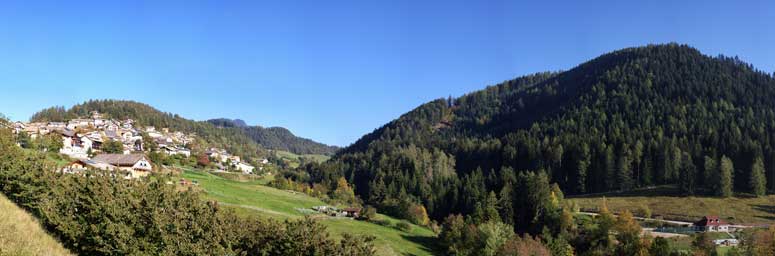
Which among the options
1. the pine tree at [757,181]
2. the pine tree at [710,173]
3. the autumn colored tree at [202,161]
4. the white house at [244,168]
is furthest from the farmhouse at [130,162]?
the pine tree at [757,181]

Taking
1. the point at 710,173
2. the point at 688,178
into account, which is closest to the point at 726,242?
the point at 688,178

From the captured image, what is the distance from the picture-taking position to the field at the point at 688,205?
94.7m

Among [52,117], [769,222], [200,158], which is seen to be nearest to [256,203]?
[200,158]

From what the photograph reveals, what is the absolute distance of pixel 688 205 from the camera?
104m

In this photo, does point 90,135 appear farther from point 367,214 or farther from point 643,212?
point 643,212

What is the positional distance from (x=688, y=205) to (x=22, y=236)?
11503cm

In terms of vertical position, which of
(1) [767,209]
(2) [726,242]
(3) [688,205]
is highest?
(1) [767,209]

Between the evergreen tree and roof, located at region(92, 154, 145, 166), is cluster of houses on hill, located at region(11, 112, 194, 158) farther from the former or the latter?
the evergreen tree

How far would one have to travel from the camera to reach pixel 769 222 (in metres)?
89.2

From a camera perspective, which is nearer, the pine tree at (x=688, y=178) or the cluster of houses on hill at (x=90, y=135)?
the cluster of houses on hill at (x=90, y=135)

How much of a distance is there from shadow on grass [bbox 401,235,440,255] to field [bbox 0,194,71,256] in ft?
167

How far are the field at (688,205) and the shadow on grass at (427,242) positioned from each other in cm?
4715

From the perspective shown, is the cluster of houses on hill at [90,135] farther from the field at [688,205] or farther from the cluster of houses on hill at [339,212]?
the field at [688,205]

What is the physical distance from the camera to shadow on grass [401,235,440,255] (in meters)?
70.4
